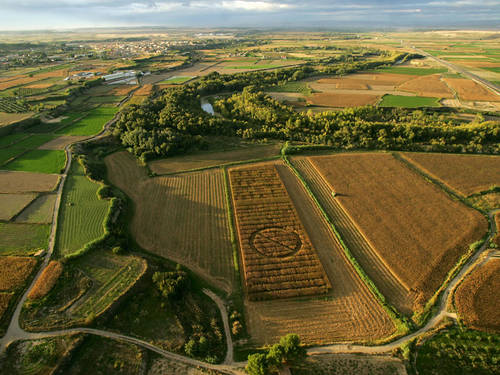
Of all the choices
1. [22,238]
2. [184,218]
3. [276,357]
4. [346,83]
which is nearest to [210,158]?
[184,218]

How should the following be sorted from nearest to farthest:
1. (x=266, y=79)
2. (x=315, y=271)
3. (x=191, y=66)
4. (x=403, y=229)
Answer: (x=315, y=271), (x=403, y=229), (x=266, y=79), (x=191, y=66)

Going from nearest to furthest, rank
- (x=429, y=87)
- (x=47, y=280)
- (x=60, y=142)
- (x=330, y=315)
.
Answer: (x=330, y=315)
(x=47, y=280)
(x=60, y=142)
(x=429, y=87)

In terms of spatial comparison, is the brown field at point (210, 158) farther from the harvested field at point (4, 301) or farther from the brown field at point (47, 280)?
the harvested field at point (4, 301)

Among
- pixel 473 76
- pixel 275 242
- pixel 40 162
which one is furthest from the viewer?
pixel 473 76

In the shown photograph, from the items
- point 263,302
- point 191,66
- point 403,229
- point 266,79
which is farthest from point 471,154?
point 191,66

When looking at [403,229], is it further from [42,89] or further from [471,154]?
[42,89]

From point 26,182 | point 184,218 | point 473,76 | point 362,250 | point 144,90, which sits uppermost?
point 144,90

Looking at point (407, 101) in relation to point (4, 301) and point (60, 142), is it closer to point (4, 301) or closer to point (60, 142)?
point (60, 142)
